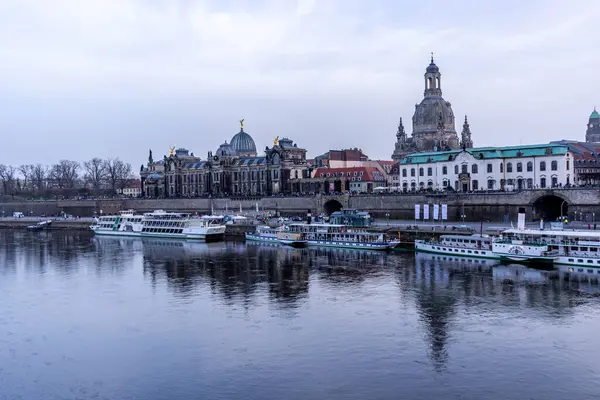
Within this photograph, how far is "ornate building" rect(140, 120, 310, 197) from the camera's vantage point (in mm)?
110188

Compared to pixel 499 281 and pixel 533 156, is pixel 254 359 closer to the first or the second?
pixel 499 281

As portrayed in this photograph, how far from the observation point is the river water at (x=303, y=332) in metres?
24.1

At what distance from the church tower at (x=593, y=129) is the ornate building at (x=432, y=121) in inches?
2052

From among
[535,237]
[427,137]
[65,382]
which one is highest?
[427,137]

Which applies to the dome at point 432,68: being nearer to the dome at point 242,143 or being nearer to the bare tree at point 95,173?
the dome at point 242,143

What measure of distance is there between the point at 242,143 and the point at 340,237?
68.1m

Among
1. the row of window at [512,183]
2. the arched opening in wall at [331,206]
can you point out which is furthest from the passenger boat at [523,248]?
the arched opening in wall at [331,206]

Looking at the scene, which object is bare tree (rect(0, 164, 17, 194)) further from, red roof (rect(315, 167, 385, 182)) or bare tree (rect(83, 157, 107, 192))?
red roof (rect(315, 167, 385, 182))

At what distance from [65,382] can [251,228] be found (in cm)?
5325

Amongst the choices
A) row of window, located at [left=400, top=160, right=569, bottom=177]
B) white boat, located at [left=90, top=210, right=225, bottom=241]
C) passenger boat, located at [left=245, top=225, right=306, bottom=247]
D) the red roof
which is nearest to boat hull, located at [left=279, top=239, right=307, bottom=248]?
passenger boat, located at [left=245, top=225, right=306, bottom=247]

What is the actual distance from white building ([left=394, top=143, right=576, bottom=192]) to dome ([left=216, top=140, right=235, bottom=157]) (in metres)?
42.9

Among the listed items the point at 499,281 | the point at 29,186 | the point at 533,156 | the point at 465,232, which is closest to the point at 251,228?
the point at 465,232

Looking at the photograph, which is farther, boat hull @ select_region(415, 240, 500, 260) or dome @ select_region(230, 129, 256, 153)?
dome @ select_region(230, 129, 256, 153)

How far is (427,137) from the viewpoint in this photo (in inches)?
5020
